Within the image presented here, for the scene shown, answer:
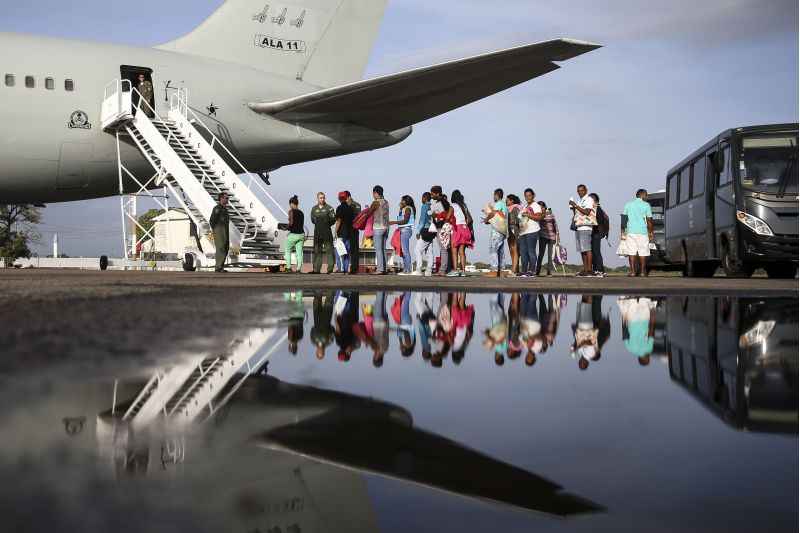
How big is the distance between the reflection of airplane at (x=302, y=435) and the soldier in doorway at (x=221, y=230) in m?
11.6

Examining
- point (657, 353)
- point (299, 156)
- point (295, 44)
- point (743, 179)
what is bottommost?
point (657, 353)

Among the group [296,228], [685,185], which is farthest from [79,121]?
[685,185]

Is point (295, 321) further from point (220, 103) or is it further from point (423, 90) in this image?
point (220, 103)

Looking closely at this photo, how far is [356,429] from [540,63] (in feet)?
42.7

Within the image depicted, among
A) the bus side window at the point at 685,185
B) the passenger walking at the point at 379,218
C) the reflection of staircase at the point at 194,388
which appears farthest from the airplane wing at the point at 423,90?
the reflection of staircase at the point at 194,388

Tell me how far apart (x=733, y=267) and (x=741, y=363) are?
38.7 ft

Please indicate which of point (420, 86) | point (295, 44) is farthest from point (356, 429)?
point (295, 44)

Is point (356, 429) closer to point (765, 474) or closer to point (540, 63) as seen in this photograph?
point (765, 474)

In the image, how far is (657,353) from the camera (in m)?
2.63

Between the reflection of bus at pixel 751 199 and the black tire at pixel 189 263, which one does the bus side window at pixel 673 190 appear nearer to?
the reflection of bus at pixel 751 199

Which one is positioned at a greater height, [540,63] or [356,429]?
[540,63]

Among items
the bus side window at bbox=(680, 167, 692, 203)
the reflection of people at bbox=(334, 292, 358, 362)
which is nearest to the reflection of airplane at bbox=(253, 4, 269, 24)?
the bus side window at bbox=(680, 167, 692, 203)

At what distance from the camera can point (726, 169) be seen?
13352 mm

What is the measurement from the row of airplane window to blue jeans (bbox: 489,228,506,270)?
8.59 meters
